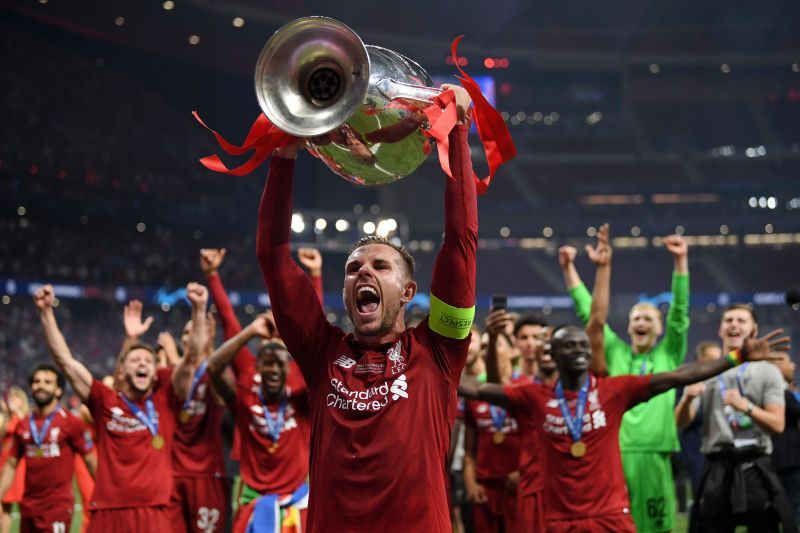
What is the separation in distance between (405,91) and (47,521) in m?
6.61

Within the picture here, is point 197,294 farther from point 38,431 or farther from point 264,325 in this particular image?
point 38,431

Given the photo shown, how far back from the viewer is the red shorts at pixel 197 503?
6.99m

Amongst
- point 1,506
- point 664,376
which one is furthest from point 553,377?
point 1,506

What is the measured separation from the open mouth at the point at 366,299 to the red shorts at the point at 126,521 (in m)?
3.69

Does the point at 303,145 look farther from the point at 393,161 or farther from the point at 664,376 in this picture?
the point at 664,376

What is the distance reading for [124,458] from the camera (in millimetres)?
6109

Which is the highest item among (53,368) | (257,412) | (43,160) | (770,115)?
(770,115)

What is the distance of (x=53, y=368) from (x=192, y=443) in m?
1.70

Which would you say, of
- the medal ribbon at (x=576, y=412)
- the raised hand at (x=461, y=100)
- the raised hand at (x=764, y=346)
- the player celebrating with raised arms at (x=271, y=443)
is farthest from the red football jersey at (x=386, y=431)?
the player celebrating with raised arms at (x=271, y=443)

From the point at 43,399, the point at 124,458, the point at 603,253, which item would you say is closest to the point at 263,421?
the point at 124,458

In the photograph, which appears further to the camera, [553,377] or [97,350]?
[97,350]

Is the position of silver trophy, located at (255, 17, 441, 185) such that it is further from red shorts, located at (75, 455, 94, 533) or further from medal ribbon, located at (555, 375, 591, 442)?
red shorts, located at (75, 455, 94, 533)

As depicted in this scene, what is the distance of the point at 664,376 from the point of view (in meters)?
5.09

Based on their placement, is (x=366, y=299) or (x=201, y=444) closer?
(x=366, y=299)
